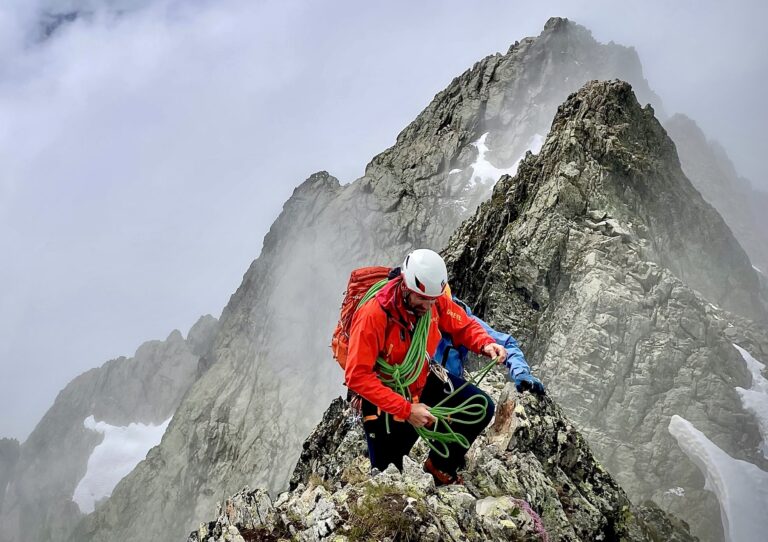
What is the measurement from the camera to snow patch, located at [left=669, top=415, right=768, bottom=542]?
19000 mm

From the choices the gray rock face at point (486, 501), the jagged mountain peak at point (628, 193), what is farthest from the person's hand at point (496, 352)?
the jagged mountain peak at point (628, 193)

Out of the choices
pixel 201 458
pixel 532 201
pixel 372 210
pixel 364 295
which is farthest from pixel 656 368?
pixel 201 458

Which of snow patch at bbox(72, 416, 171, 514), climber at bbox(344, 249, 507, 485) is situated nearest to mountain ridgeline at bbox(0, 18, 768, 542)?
climber at bbox(344, 249, 507, 485)

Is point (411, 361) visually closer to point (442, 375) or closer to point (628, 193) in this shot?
point (442, 375)

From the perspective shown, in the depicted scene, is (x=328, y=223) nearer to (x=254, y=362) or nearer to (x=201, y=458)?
(x=254, y=362)

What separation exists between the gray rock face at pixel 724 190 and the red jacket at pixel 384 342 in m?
121

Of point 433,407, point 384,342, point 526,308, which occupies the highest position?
point 526,308

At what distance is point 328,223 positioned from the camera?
248 feet

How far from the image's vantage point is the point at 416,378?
22.5 feet

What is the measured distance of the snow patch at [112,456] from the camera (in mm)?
88750

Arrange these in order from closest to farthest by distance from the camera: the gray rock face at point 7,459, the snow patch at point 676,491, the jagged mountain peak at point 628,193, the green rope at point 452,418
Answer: the green rope at point 452,418 → the snow patch at point 676,491 → the jagged mountain peak at point 628,193 → the gray rock face at point 7,459

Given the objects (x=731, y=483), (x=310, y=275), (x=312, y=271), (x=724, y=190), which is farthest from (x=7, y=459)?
(x=724, y=190)

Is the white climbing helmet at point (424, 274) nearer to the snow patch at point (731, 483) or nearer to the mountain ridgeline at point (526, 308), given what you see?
the mountain ridgeline at point (526, 308)

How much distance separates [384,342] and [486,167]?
225ft
